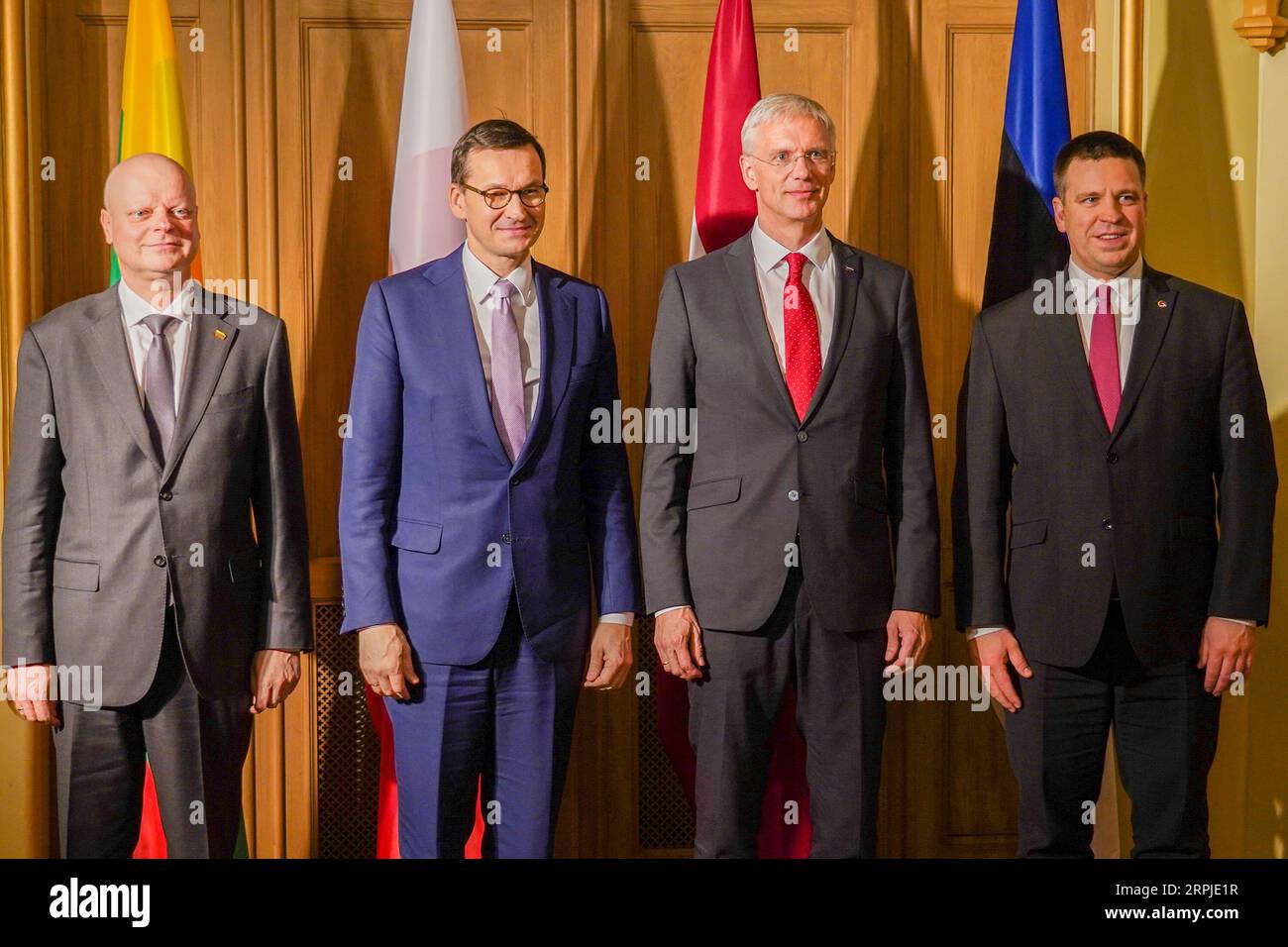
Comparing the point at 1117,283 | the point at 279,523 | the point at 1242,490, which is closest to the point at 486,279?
the point at 279,523

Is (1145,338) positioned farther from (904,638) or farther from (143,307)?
(143,307)

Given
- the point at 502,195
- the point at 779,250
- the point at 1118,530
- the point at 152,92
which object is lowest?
the point at 1118,530

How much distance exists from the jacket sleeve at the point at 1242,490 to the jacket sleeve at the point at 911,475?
62cm

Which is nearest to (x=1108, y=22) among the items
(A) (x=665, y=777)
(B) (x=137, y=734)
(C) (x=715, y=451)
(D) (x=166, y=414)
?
(C) (x=715, y=451)

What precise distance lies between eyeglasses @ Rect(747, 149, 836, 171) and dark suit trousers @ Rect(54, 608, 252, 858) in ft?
5.35

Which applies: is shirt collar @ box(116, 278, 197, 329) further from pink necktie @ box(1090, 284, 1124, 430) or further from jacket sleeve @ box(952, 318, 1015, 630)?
pink necktie @ box(1090, 284, 1124, 430)

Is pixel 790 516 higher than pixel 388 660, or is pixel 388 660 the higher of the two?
pixel 790 516

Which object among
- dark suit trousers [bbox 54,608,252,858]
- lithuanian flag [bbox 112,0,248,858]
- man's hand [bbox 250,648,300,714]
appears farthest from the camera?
lithuanian flag [bbox 112,0,248,858]

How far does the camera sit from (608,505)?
2.95 m

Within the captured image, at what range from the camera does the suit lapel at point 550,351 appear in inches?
112

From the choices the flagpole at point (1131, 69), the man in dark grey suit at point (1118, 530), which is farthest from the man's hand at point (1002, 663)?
the flagpole at point (1131, 69)

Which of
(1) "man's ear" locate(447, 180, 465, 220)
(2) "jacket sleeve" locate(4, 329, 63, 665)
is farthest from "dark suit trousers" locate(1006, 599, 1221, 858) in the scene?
(2) "jacket sleeve" locate(4, 329, 63, 665)

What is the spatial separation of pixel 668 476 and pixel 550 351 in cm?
38

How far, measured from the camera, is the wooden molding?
3.51 metres
